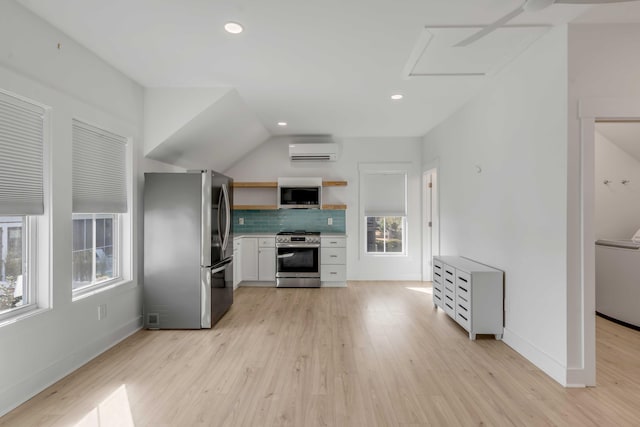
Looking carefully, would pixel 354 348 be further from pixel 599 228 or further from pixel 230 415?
pixel 599 228

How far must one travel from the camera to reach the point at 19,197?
2068 mm

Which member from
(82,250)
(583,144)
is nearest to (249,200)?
(82,250)

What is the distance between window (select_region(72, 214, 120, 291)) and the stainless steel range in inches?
97.6

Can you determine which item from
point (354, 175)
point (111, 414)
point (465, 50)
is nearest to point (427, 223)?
point (354, 175)

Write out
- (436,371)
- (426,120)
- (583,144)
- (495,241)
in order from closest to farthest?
1. (583,144)
2. (436,371)
3. (495,241)
4. (426,120)

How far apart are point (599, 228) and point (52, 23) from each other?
6126 mm

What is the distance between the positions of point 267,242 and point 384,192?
2356 mm

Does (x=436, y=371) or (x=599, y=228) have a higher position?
(x=599, y=228)

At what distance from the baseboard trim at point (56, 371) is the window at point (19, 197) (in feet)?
1.56

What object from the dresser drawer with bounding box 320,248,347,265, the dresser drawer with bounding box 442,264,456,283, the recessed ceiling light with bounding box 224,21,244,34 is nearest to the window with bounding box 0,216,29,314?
the recessed ceiling light with bounding box 224,21,244,34

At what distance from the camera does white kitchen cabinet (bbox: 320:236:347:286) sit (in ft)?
17.1

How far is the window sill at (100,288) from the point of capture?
2605 millimetres

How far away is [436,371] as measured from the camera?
8.01 ft

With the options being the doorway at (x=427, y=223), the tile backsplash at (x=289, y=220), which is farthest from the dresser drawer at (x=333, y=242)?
the doorway at (x=427, y=223)
